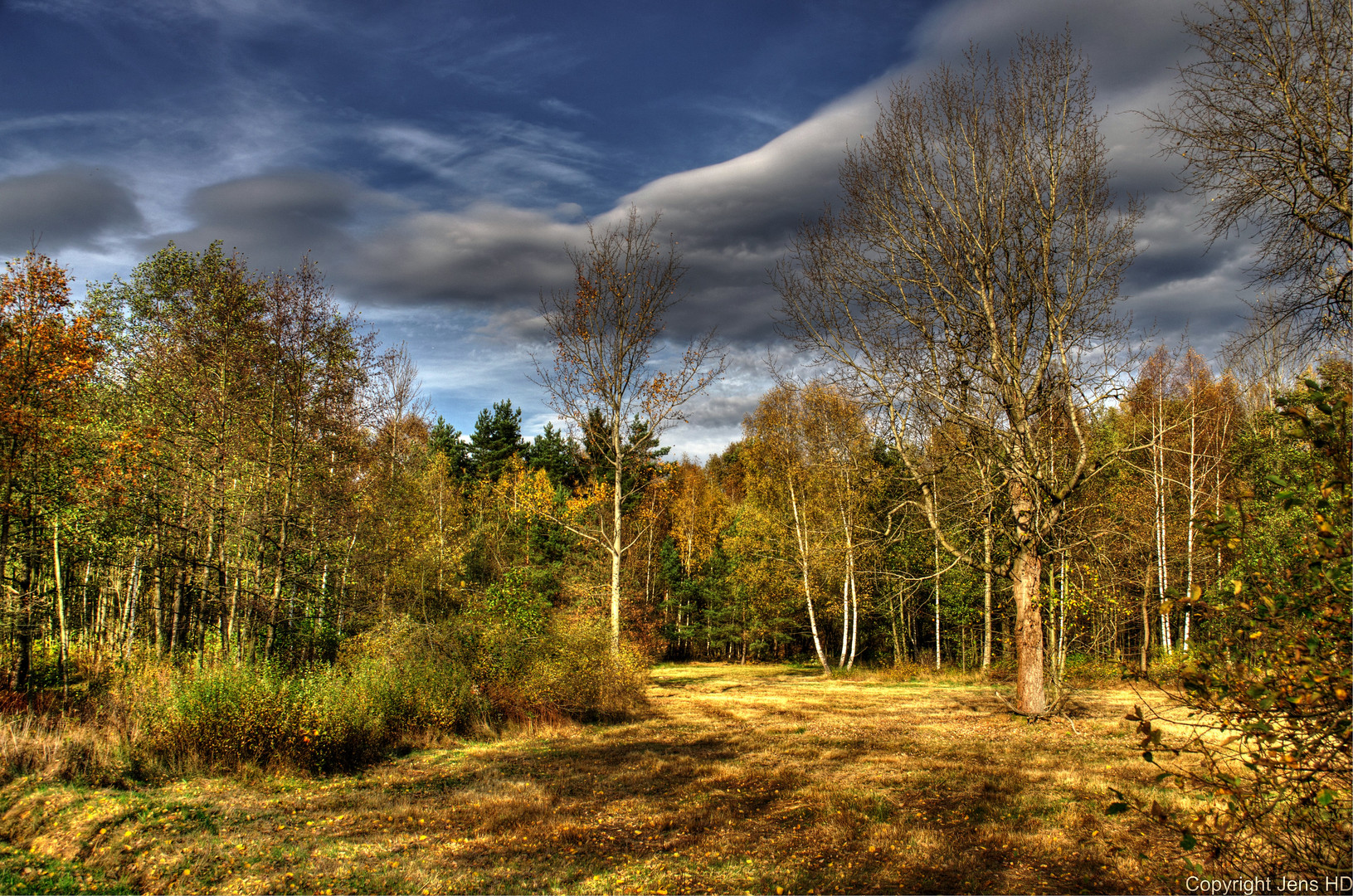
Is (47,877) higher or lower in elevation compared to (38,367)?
lower

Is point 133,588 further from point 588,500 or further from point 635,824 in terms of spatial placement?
point 635,824

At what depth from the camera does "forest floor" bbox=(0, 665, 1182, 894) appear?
16.9 ft

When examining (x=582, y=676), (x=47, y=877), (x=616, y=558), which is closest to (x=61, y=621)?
(x=582, y=676)

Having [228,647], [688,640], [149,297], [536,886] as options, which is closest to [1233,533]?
[536,886]

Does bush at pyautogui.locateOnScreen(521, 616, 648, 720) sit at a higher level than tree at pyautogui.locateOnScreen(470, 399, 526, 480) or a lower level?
lower

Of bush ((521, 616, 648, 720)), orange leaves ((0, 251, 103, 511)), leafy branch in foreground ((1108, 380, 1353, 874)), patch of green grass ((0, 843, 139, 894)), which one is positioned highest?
orange leaves ((0, 251, 103, 511))

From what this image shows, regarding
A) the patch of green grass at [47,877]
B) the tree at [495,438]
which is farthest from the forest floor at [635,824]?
the tree at [495,438]

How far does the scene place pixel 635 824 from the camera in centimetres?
684

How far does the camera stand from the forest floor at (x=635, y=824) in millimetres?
5148

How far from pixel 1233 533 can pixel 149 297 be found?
89.2 feet

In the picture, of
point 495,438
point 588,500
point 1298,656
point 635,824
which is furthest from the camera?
point 495,438

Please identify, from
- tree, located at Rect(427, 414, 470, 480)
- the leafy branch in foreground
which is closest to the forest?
the leafy branch in foreground

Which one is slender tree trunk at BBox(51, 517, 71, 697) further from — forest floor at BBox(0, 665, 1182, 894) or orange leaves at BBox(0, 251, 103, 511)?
forest floor at BBox(0, 665, 1182, 894)

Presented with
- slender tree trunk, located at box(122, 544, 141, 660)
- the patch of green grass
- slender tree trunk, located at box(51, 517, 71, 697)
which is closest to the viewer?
the patch of green grass
